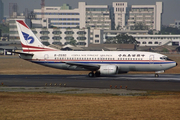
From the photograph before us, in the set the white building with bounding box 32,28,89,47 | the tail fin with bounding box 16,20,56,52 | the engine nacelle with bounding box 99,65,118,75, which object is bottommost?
the engine nacelle with bounding box 99,65,118,75

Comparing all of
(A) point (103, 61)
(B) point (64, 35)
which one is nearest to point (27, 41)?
(A) point (103, 61)

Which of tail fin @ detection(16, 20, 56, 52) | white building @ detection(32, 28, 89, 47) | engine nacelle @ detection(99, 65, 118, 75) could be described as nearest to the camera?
engine nacelle @ detection(99, 65, 118, 75)

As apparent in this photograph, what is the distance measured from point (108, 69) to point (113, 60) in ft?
7.84

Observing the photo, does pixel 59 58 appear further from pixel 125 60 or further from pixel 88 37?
pixel 88 37

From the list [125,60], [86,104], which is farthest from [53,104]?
[125,60]

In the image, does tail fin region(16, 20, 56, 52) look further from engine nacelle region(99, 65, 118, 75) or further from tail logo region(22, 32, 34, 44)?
engine nacelle region(99, 65, 118, 75)

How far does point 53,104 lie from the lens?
26.4m

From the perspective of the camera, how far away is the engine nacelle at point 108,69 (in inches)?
1860

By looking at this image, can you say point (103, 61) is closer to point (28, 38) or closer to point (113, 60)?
point (113, 60)

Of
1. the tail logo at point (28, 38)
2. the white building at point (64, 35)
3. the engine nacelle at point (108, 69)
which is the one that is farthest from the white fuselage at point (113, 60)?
the white building at point (64, 35)

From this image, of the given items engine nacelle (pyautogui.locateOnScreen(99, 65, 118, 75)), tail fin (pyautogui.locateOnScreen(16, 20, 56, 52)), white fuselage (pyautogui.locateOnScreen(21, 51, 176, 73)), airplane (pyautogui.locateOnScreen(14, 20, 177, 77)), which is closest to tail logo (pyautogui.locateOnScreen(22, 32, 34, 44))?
tail fin (pyautogui.locateOnScreen(16, 20, 56, 52))

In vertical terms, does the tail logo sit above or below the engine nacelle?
above

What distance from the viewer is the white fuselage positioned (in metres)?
48.7

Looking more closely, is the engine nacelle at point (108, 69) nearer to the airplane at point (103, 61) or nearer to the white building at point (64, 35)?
the airplane at point (103, 61)
